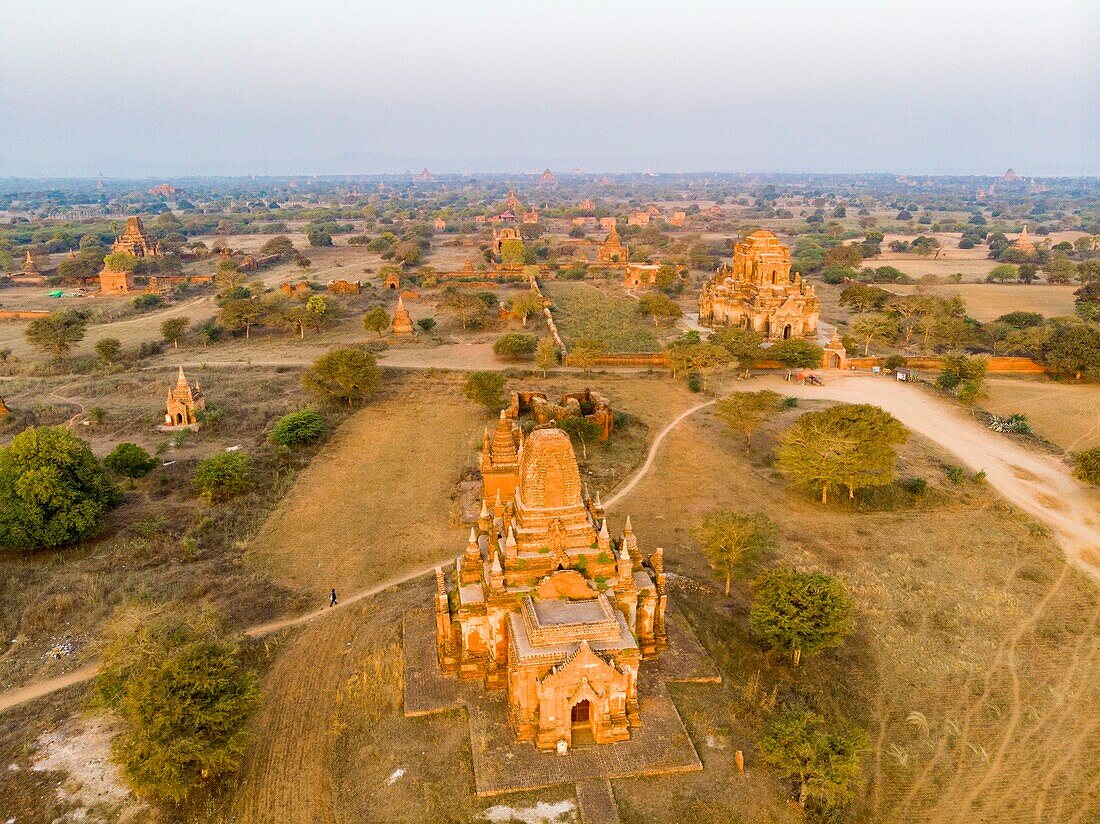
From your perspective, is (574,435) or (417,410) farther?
(417,410)

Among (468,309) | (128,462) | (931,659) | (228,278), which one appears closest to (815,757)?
(931,659)

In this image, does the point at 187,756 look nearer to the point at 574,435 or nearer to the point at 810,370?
the point at 574,435

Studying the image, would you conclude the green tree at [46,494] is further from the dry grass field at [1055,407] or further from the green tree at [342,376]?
the dry grass field at [1055,407]

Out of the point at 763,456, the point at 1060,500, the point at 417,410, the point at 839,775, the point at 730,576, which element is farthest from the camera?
the point at 417,410

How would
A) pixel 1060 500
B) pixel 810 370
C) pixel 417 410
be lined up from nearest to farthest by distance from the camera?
pixel 1060 500 < pixel 417 410 < pixel 810 370

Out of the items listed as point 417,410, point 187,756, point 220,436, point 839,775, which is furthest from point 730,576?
point 220,436

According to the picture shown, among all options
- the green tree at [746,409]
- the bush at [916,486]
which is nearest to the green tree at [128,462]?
the green tree at [746,409]

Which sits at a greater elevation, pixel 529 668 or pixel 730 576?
pixel 529 668
